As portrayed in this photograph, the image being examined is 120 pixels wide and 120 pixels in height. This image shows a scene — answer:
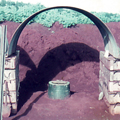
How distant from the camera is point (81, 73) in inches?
415

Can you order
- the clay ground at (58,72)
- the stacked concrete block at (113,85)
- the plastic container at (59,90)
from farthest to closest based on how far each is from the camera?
the plastic container at (59,90) < the clay ground at (58,72) < the stacked concrete block at (113,85)

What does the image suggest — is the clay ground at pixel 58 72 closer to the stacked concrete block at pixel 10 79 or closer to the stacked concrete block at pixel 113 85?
the stacked concrete block at pixel 113 85

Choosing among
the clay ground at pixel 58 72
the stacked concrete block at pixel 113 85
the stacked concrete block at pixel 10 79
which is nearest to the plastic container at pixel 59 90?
the clay ground at pixel 58 72

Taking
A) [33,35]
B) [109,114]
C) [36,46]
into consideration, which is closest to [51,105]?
[109,114]

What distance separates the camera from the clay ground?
6.37 metres

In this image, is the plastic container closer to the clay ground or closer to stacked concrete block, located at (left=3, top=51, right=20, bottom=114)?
the clay ground

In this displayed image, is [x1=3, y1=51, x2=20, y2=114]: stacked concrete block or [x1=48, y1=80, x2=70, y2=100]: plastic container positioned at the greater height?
[x1=3, y1=51, x2=20, y2=114]: stacked concrete block

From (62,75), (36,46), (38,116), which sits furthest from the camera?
(36,46)

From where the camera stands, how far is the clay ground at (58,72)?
6.37 metres

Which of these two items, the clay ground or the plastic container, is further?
the plastic container

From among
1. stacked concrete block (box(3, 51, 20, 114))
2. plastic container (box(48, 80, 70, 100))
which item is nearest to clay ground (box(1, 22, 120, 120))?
plastic container (box(48, 80, 70, 100))

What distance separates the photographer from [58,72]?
35.1 ft

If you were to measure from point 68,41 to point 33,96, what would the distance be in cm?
582

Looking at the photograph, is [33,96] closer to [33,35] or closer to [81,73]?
[81,73]
